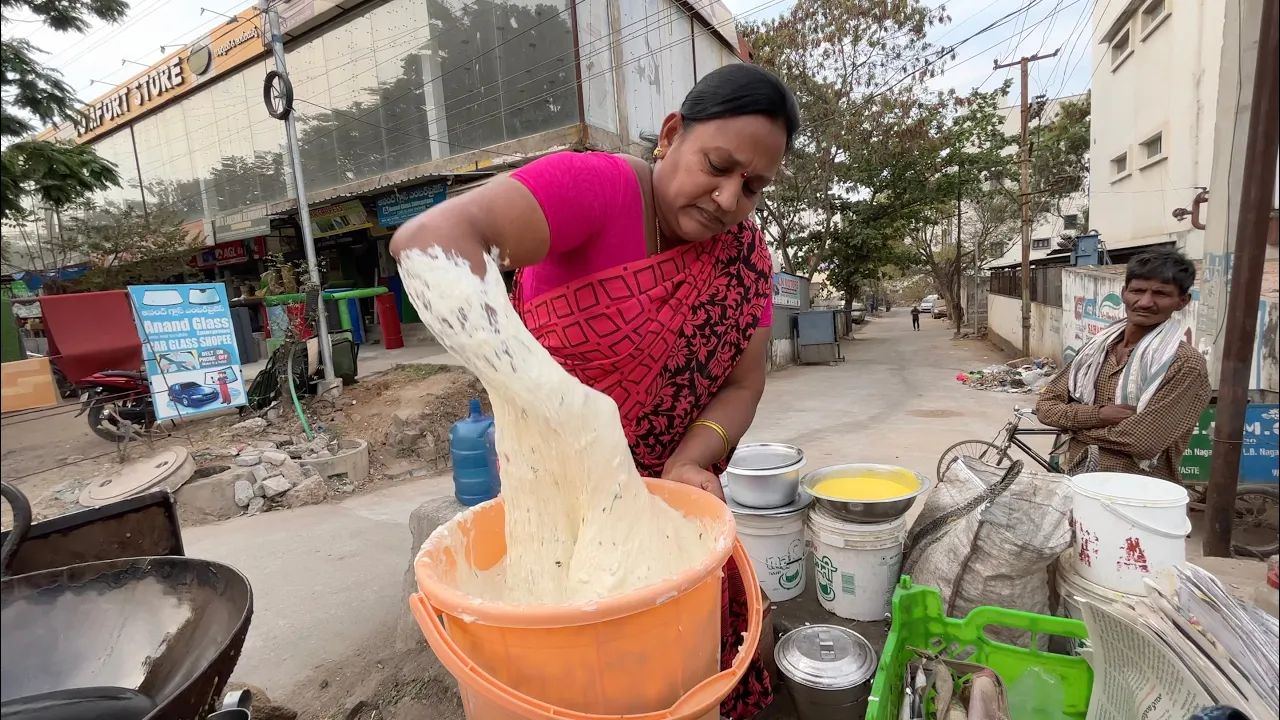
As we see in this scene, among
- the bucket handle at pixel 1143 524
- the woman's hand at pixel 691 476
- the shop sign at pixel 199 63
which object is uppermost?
the shop sign at pixel 199 63

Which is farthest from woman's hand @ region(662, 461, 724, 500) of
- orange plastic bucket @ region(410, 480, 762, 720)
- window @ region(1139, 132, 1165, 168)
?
window @ region(1139, 132, 1165, 168)

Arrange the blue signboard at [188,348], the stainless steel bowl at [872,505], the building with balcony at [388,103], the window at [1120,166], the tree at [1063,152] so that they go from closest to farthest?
the stainless steel bowl at [872,505] → the blue signboard at [188,348] → the building with balcony at [388,103] → the window at [1120,166] → the tree at [1063,152]

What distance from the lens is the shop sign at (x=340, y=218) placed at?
966cm

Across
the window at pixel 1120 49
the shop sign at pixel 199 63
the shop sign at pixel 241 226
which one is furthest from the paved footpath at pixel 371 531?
the shop sign at pixel 199 63

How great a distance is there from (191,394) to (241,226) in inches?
351

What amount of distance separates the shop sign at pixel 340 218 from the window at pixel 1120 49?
12.7m

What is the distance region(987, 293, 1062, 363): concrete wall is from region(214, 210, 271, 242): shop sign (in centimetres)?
1400

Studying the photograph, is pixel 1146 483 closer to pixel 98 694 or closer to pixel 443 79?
pixel 98 694

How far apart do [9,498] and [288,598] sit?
9.99ft

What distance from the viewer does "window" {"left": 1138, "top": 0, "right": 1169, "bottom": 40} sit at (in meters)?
8.46

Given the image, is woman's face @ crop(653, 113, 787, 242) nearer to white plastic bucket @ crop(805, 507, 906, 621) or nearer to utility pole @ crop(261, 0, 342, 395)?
white plastic bucket @ crop(805, 507, 906, 621)

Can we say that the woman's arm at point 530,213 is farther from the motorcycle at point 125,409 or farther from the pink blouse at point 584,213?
the motorcycle at point 125,409

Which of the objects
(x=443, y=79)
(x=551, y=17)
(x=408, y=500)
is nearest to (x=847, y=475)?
(x=408, y=500)

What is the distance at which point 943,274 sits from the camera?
22.0 m
